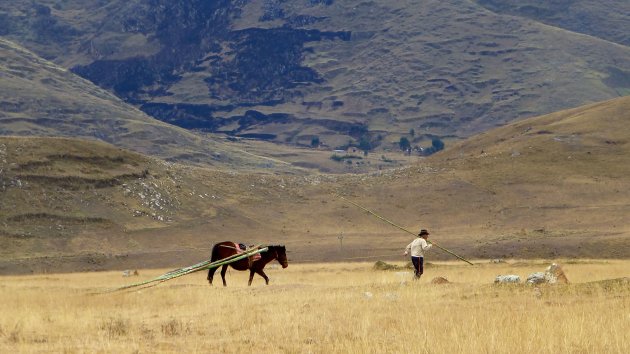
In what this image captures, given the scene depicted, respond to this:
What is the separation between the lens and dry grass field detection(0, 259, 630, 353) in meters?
14.8

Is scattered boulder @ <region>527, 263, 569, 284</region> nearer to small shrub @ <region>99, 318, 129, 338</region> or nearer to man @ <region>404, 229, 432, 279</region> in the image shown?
man @ <region>404, 229, 432, 279</region>

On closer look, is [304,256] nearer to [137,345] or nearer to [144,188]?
[144,188]

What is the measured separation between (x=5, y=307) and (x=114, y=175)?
5936cm

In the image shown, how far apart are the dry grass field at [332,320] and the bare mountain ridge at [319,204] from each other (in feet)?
121

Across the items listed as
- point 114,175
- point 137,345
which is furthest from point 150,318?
point 114,175

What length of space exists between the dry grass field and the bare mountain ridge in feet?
121

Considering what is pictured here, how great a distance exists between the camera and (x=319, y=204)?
89.5 metres

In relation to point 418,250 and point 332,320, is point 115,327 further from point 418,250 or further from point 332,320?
point 418,250

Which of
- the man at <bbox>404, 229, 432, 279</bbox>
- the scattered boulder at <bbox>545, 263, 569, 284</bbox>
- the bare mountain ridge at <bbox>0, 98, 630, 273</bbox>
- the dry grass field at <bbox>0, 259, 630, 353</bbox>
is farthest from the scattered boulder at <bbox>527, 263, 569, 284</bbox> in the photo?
the bare mountain ridge at <bbox>0, 98, 630, 273</bbox>

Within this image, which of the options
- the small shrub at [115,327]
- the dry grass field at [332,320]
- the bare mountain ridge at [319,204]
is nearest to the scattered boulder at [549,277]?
the dry grass field at [332,320]

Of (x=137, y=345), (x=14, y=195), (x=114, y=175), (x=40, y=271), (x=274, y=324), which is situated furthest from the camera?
(x=114, y=175)

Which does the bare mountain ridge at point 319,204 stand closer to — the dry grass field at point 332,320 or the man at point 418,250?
the man at point 418,250

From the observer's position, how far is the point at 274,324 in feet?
59.6

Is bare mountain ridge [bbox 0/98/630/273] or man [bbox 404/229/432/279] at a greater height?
bare mountain ridge [bbox 0/98/630/273]
